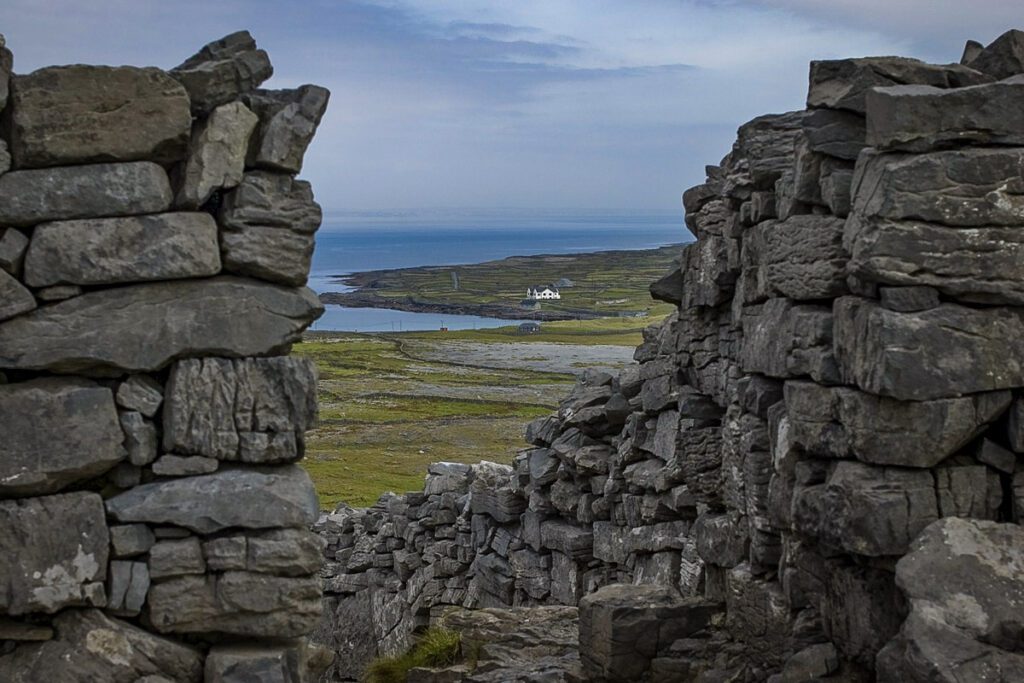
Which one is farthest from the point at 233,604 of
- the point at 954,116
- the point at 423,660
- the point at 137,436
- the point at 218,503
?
the point at 954,116

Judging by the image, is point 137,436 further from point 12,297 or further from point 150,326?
point 12,297

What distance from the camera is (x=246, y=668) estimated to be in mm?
12578

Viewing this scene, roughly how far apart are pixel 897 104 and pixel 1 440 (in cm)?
1129

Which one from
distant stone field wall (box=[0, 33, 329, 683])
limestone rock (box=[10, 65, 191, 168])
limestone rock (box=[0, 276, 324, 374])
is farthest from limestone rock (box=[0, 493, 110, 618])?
limestone rock (box=[10, 65, 191, 168])

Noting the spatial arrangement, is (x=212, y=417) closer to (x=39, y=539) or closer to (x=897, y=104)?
(x=39, y=539)

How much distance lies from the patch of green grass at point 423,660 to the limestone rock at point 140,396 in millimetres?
10185

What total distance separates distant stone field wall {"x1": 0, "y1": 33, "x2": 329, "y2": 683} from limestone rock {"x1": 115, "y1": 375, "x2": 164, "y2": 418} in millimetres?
24

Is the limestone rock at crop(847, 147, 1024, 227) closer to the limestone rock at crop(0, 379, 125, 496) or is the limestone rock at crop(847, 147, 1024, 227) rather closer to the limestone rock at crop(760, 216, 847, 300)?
the limestone rock at crop(760, 216, 847, 300)

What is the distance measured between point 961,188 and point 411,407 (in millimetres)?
80082

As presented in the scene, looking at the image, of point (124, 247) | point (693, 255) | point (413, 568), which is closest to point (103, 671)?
point (124, 247)

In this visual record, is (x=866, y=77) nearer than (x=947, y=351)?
No

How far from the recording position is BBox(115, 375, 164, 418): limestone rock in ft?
40.9

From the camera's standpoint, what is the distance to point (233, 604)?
12.5 meters

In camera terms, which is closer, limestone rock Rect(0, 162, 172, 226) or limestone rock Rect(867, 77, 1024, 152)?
limestone rock Rect(0, 162, 172, 226)
